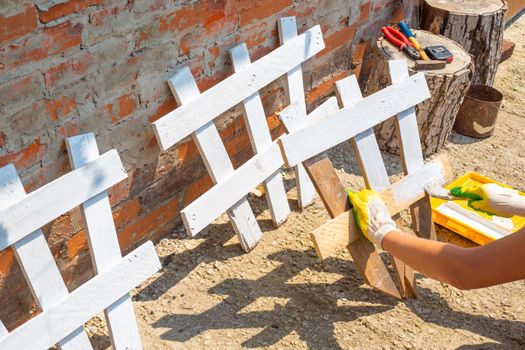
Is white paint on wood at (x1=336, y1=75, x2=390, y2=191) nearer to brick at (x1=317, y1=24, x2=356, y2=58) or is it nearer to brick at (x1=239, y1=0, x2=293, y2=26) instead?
brick at (x1=239, y1=0, x2=293, y2=26)

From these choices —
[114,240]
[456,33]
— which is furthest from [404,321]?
[456,33]

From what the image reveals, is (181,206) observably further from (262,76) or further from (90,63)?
(90,63)

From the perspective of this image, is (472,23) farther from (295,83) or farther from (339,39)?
(295,83)

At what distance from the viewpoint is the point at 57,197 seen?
2.52m

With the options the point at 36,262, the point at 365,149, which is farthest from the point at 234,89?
the point at 36,262

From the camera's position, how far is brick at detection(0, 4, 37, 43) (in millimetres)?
2258

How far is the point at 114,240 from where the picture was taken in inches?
108

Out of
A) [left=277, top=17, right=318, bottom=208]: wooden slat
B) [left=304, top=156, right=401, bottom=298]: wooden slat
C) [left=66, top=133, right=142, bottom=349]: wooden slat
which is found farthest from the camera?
[left=277, top=17, right=318, bottom=208]: wooden slat

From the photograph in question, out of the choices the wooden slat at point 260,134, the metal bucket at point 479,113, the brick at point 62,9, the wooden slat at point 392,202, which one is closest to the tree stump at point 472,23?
the metal bucket at point 479,113

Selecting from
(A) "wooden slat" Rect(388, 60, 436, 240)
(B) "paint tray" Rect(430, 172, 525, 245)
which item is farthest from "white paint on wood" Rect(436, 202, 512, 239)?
(A) "wooden slat" Rect(388, 60, 436, 240)

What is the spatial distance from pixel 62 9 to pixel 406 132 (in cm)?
183

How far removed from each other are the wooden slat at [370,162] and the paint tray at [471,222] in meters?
0.59

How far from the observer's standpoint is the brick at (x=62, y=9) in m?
2.38

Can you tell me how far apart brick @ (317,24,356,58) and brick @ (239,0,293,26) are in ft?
1.81
